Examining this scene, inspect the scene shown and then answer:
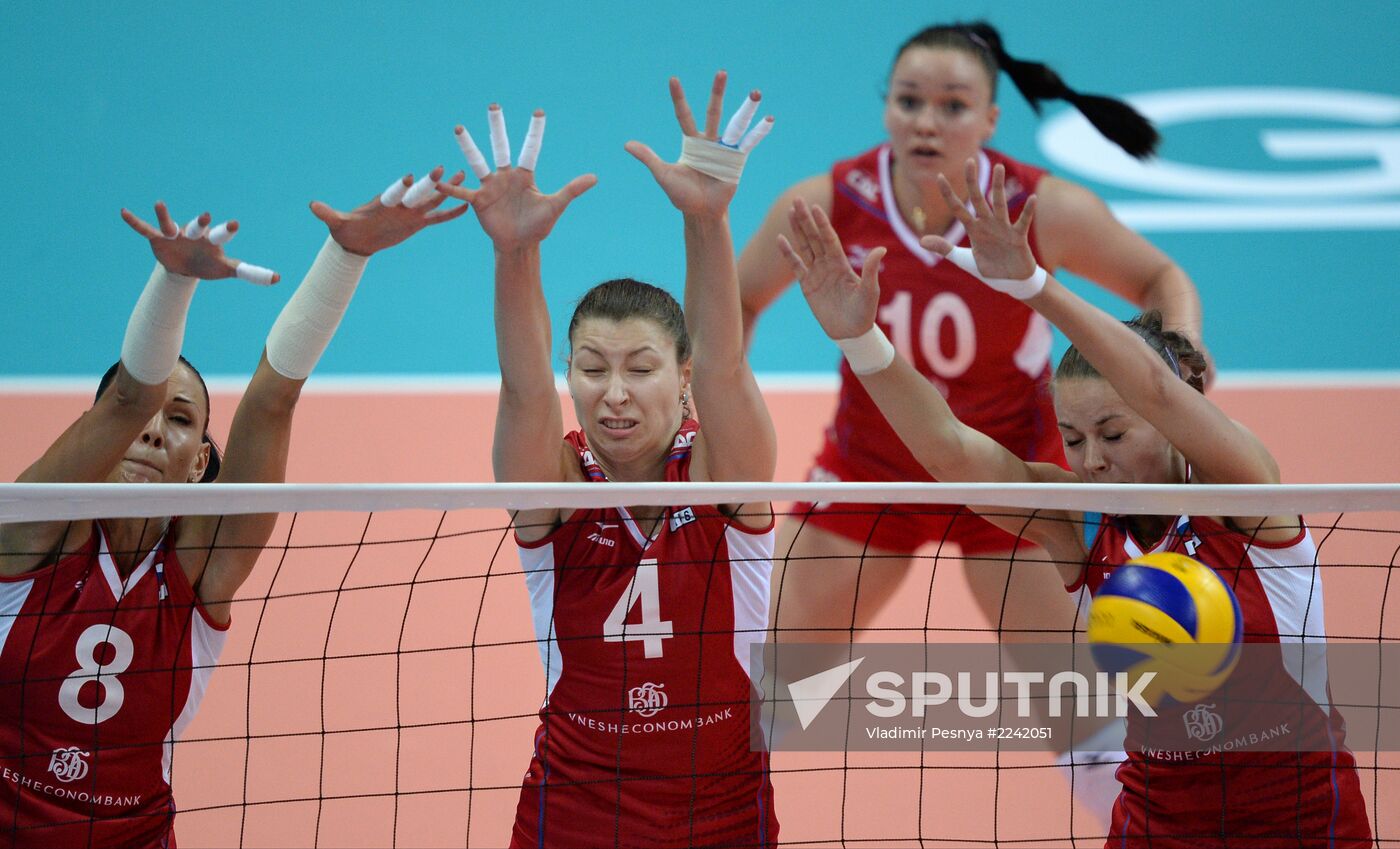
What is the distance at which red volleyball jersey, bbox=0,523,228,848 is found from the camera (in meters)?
2.94

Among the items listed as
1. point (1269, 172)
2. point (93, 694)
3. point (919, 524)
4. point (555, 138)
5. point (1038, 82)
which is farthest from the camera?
point (1269, 172)

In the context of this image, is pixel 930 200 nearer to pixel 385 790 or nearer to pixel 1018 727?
pixel 1018 727

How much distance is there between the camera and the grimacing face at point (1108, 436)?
10.3 ft

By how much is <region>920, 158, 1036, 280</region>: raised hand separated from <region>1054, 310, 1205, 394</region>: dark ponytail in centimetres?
26

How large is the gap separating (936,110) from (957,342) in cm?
69

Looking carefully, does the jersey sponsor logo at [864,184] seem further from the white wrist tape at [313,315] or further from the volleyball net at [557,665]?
the white wrist tape at [313,315]

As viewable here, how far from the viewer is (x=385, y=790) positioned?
14.4 ft

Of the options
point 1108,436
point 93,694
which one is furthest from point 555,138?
point 93,694

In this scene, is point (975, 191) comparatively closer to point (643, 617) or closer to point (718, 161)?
point (718, 161)

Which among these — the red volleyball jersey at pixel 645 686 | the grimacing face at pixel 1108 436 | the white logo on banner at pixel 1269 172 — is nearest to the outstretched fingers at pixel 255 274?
the red volleyball jersey at pixel 645 686

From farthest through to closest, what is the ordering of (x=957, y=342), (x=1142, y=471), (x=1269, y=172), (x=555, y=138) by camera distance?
1. (x=1269, y=172)
2. (x=555, y=138)
3. (x=957, y=342)
4. (x=1142, y=471)

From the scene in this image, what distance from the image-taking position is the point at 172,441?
322 centimetres

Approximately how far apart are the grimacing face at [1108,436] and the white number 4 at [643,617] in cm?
98

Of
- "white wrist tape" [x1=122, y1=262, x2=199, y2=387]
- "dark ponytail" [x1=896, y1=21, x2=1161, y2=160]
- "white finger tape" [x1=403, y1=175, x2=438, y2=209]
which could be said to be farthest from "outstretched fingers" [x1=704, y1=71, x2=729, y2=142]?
"dark ponytail" [x1=896, y1=21, x2=1161, y2=160]
